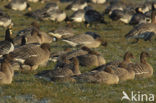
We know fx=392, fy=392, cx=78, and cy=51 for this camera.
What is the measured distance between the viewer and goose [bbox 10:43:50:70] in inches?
681

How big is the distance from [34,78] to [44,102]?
435 cm

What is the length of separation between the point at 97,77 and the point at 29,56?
4.04 metres

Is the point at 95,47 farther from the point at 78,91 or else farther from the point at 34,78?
the point at 78,91

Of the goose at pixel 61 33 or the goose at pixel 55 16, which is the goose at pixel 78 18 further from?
the goose at pixel 61 33

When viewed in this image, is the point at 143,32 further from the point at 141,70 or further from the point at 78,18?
the point at 78,18

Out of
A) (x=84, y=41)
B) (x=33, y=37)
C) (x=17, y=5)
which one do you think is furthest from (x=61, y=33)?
(x=17, y=5)

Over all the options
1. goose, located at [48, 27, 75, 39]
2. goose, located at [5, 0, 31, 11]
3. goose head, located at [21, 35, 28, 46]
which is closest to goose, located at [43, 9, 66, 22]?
goose, located at [5, 0, 31, 11]

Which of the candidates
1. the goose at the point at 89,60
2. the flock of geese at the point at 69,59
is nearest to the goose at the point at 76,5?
the flock of geese at the point at 69,59

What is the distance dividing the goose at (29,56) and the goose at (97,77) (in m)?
3.45

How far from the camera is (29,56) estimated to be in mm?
17391

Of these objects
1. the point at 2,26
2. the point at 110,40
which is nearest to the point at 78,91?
the point at 110,40

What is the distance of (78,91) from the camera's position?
1293 cm

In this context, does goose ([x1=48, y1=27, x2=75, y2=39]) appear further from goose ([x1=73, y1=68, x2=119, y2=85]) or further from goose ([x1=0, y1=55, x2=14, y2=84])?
goose ([x1=0, y1=55, x2=14, y2=84])

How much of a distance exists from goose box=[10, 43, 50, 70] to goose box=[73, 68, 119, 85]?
3.45 metres
